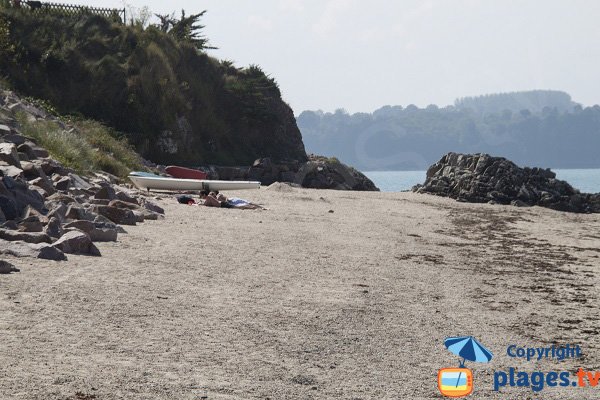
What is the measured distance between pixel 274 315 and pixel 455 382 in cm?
219

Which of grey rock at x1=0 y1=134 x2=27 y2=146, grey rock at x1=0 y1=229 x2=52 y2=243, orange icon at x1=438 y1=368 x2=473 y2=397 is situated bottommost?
orange icon at x1=438 y1=368 x2=473 y2=397

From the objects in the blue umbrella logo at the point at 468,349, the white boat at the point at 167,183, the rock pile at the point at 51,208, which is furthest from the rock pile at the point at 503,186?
the blue umbrella logo at the point at 468,349

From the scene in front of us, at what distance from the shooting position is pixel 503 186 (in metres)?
29.6

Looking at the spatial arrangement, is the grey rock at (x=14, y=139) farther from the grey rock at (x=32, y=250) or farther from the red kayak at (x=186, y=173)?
the red kayak at (x=186, y=173)

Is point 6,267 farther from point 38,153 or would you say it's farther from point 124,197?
point 38,153

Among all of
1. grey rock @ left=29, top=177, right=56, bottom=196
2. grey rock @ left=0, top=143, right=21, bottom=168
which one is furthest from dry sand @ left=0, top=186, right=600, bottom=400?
grey rock @ left=0, top=143, right=21, bottom=168

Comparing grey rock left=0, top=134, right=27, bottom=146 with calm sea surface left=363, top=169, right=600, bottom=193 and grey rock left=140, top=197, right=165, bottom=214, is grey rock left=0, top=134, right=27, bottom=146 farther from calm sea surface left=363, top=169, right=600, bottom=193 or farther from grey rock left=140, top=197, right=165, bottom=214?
calm sea surface left=363, top=169, right=600, bottom=193

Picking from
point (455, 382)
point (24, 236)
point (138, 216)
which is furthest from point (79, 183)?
point (455, 382)

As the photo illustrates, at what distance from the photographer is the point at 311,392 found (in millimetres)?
5238

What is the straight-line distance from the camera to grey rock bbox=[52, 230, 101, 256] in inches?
366

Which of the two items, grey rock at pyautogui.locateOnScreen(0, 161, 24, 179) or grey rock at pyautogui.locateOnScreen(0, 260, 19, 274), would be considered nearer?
grey rock at pyautogui.locateOnScreen(0, 260, 19, 274)

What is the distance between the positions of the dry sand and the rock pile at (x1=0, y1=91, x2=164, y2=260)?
344 mm

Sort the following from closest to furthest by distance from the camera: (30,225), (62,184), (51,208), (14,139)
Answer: (30,225), (51,208), (62,184), (14,139)

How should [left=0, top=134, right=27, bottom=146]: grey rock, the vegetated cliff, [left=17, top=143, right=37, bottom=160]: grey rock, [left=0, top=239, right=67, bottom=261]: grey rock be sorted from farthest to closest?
the vegetated cliff
[left=0, top=134, right=27, bottom=146]: grey rock
[left=17, top=143, right=37, bottom=160]: grey rock
[left=0, top=239, right=67, bottom=261]: grey rock
